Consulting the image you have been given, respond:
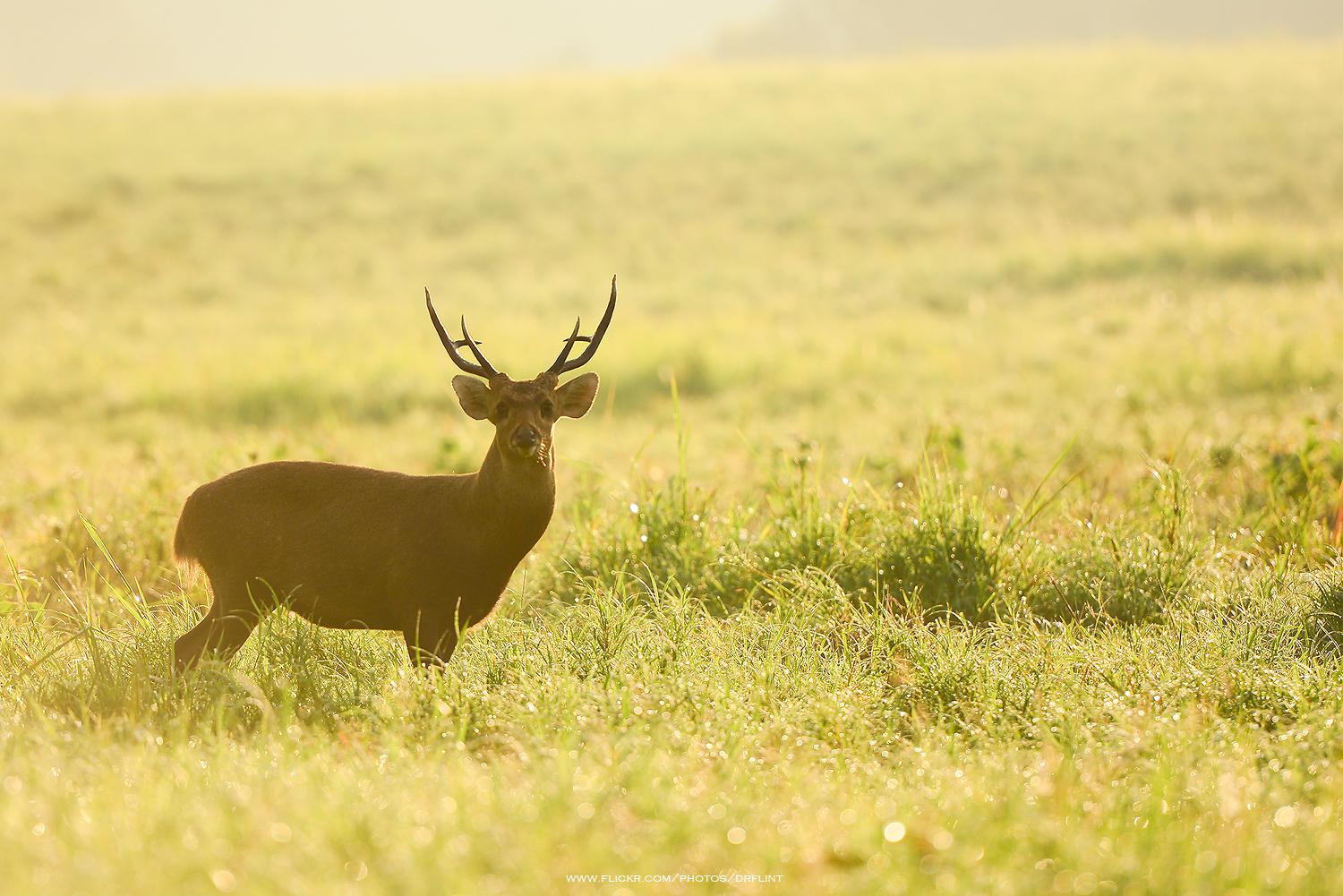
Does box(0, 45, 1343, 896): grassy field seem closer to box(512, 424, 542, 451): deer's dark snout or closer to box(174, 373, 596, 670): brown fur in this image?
box(174, 373, 596, 670): brown fur

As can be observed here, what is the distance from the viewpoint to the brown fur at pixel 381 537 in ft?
13.8

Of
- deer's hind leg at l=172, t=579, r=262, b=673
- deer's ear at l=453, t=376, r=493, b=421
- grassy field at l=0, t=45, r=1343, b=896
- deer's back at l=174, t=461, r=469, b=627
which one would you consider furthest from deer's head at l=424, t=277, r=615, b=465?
deer's hind leg at l=172, t=579, r=262, b=673

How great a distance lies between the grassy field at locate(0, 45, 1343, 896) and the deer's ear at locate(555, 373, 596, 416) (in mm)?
692

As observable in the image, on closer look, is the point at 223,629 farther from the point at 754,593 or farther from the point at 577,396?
the point at 754,593

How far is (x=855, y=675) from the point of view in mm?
4230

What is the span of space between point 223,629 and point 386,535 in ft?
2.03

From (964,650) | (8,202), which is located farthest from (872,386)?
(8,202)

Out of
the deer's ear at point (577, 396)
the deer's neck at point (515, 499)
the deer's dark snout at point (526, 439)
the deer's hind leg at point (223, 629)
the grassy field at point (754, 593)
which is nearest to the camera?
the grassy field at point (754, 593)

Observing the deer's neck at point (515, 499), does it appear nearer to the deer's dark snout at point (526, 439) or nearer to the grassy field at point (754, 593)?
the deer's dark snout at point (526, 439)

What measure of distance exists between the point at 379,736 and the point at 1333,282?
1300cm

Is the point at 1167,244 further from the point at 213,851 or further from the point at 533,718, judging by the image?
the point at 213,851

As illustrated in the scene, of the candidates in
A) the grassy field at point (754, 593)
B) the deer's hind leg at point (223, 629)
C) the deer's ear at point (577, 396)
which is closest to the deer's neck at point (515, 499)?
the deer's ear at point (577, 396)

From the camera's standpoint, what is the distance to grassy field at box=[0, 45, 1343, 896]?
2.91 meters

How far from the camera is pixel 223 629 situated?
430 centimetres
